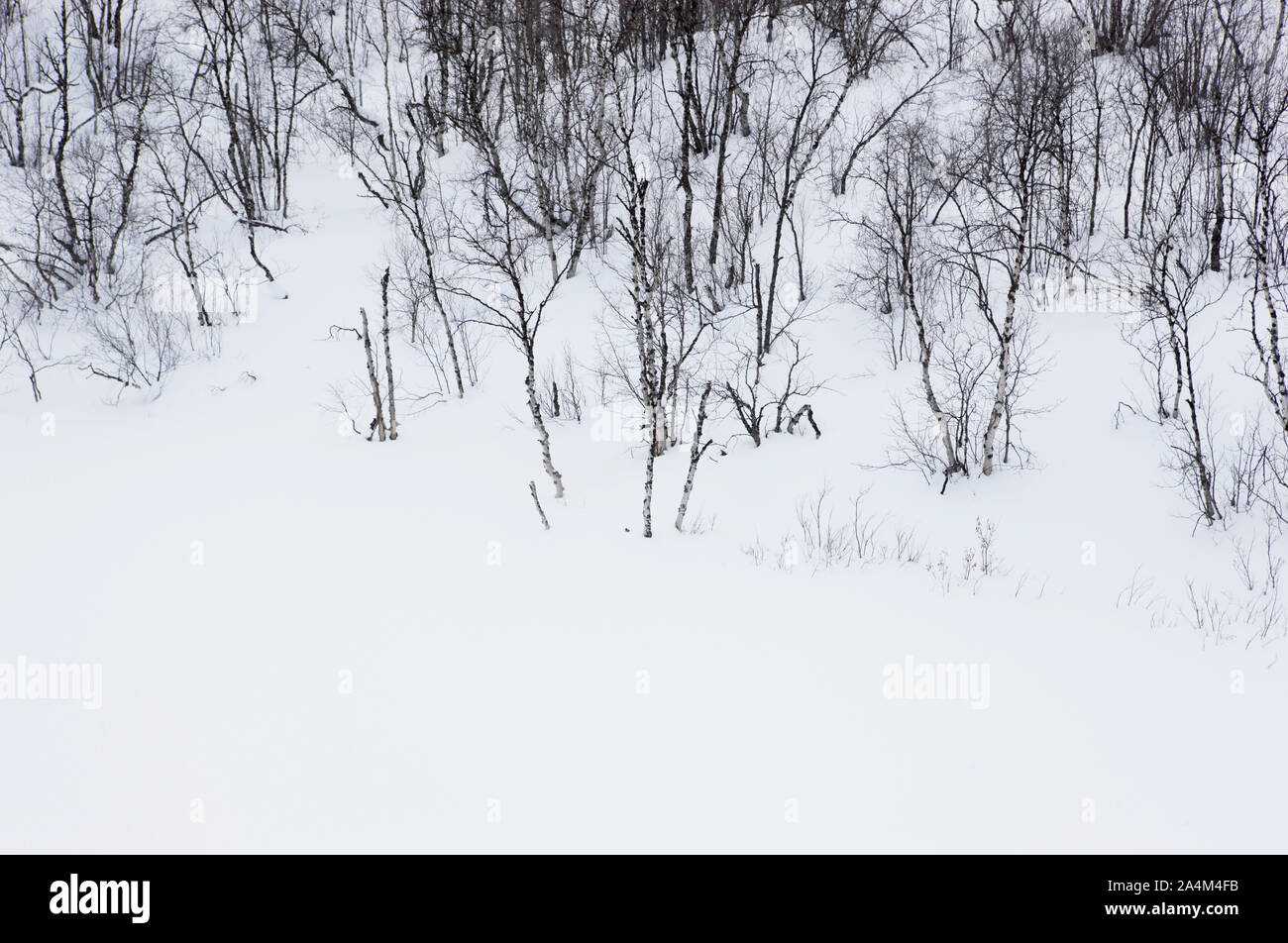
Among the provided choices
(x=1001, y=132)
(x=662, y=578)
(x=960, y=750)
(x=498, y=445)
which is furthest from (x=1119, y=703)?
(x=1001, y=132)

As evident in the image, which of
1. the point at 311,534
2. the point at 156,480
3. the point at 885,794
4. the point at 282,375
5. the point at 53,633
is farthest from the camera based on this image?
the point at 282,375

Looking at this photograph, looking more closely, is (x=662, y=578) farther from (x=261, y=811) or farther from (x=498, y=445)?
(x=498, y=445)

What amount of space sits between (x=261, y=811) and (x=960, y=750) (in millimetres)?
6477

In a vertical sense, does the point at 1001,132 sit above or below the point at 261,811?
above

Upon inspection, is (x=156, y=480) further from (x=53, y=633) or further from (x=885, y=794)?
(x=885, y=794)

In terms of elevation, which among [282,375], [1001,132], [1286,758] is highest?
[1001,132]

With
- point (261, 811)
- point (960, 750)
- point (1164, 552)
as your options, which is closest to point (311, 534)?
point (261, 811)

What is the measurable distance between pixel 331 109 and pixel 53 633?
2978 centimetres

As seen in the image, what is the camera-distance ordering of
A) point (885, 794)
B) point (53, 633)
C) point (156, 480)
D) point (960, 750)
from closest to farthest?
point (885, 794) < point (960, 750) < point (53, 633) < point (156, 480)

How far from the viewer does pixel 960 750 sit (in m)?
6.32

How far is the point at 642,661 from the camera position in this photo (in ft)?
27.0

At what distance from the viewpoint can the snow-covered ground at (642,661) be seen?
5.88 m

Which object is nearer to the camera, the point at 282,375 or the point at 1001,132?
the point at 1001,132

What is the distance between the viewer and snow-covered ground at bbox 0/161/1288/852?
19.3 ft
